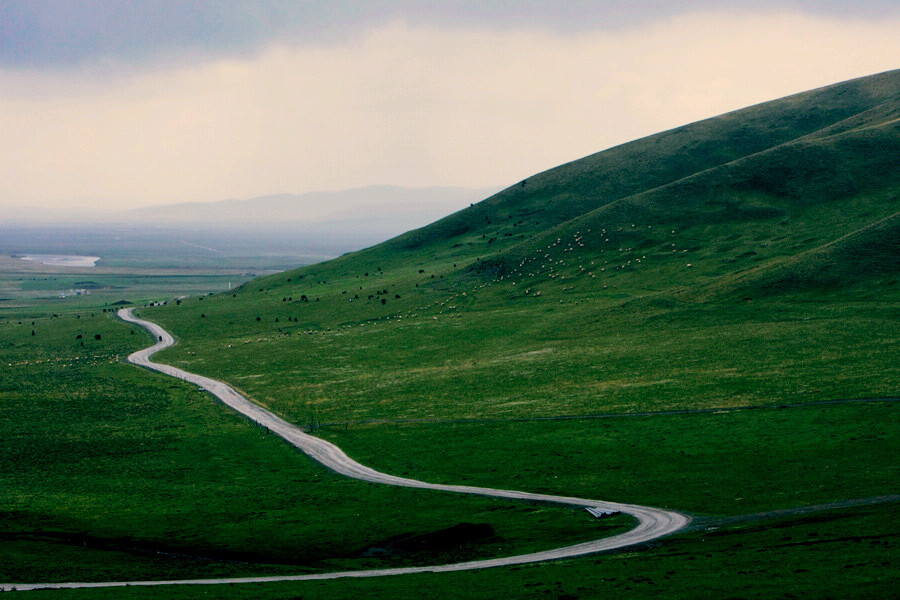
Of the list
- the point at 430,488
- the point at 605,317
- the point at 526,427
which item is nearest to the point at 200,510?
the point at 430,488

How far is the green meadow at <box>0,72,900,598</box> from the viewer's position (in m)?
52.3

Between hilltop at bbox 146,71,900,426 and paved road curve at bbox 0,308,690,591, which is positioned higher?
hilltop at bbox 146,71,900,426

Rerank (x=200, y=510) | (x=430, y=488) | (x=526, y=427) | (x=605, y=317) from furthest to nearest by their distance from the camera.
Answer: (x=605, y=317) < (x=526, y=427) < (x=430, y=488) < (x=200, y=510)

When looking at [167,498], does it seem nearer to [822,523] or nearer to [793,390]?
[822,523]

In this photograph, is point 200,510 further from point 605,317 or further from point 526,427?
point 605,317

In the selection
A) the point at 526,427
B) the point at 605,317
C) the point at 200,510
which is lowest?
the point at 526,427

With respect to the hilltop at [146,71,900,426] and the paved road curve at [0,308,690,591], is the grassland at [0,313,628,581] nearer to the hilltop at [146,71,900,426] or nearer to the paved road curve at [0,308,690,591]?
the paved road curve at [0,308,690,591]

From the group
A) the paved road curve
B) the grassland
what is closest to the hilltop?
the paved road curve

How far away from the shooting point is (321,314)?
187375 millimetres

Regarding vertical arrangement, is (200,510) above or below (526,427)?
above

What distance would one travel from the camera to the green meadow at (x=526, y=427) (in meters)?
52.3

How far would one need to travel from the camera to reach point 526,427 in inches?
3597

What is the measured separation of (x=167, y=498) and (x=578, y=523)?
36233 millimetres

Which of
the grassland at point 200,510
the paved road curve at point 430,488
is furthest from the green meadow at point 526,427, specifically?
the paved road curve at point 430,488
